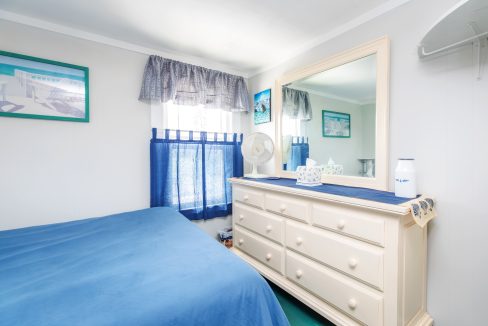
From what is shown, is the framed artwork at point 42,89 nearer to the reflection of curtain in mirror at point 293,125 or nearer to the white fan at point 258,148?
the white fan at point 258,148

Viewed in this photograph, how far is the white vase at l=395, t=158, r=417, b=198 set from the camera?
1369 mm

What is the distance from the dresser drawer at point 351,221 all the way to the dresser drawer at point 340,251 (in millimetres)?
55

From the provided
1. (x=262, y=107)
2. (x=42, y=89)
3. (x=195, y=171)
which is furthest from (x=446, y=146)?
(x=42, y=89)

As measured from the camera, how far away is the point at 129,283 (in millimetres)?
909

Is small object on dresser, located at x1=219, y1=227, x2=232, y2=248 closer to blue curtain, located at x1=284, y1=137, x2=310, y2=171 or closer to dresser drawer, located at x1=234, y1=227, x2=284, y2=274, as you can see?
dresser drawer, located at x1=234, y1=227, x2=284, y2=274

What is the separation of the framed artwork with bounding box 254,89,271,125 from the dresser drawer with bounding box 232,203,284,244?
3.70ft

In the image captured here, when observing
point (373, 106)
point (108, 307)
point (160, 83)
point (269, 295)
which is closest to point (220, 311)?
Answer: point (269, 295)

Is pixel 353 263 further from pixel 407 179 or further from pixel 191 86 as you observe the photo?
pixel 191 86

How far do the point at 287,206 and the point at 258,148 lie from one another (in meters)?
0.91

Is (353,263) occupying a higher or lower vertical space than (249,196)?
lower

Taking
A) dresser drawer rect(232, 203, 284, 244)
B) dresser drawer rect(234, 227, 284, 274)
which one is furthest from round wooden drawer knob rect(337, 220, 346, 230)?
dresser drawer rect(234, 227, 284, 274)

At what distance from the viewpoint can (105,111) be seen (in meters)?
2.12

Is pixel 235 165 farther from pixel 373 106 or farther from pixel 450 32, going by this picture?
pixel 450 32

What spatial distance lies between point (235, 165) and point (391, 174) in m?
1.70
